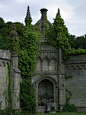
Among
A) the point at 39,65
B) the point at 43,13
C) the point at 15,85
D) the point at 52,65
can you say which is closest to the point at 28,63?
the point at 39,65

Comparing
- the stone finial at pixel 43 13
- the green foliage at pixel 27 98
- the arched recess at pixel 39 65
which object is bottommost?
the green foliage at pixel 27 98

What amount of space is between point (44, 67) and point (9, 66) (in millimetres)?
4863

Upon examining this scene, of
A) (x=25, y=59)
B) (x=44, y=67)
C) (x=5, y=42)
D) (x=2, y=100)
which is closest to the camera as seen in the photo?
(x=2, y=100)

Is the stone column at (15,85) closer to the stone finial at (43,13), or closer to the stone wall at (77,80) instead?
the stone wall at (77,80)

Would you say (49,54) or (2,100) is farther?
(49,54)

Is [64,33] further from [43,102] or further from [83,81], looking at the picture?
[43,102]

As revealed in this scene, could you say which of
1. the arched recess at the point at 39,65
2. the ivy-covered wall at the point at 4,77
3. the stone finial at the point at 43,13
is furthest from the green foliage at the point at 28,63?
the stone finial at the point at 43,13

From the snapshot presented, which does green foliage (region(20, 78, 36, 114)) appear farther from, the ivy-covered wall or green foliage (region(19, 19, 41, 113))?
the ivy-covered wall

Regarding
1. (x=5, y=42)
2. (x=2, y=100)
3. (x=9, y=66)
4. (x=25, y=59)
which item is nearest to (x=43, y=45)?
(x=25, y=59)

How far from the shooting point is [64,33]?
2623 cm

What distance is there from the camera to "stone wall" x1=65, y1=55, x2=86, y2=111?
2502cm

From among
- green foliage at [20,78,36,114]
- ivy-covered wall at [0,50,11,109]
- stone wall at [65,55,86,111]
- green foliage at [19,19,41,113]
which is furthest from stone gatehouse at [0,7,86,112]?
ivy-covered wall at [0,50,11,109]

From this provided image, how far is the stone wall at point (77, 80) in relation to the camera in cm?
2502

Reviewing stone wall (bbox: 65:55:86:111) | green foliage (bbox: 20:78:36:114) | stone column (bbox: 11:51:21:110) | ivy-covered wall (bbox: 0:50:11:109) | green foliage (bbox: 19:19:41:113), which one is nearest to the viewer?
ivy-covered wall (bbox: 0:50:11:109)
